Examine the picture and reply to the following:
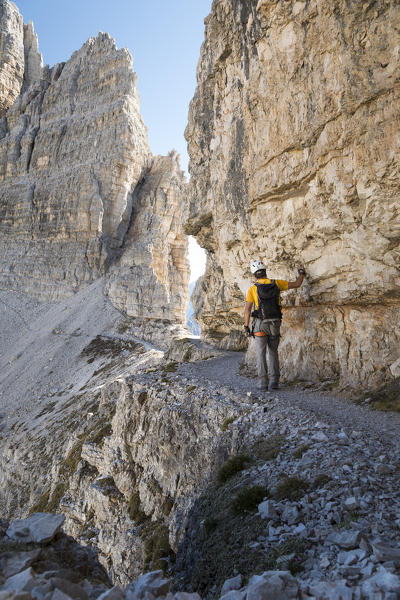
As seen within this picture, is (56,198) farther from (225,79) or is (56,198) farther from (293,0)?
(293,0)

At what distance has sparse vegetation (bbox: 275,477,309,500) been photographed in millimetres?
4562

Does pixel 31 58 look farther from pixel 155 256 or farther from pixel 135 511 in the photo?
pixel 135 511

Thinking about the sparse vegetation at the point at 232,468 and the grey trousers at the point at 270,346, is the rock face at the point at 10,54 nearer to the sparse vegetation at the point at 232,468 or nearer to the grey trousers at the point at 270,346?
the grey trousers at the point at 270,346

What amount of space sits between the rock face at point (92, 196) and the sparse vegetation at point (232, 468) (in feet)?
157

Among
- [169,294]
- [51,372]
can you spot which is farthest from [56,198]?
[51,372]

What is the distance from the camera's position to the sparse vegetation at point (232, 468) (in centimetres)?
602

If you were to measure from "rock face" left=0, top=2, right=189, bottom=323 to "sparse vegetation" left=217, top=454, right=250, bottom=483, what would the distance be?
4788 cm

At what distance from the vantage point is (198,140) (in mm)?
18141

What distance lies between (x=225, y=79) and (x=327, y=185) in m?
9.04

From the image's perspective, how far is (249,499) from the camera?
493 cm

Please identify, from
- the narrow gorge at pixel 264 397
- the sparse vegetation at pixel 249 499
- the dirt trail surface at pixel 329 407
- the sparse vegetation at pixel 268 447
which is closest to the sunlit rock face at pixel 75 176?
the narrow gorge at pixel 264 397

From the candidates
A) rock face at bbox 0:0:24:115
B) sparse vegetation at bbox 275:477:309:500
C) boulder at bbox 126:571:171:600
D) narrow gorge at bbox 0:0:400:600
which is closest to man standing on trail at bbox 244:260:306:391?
narrow gorge at bbox 0:0:400:600

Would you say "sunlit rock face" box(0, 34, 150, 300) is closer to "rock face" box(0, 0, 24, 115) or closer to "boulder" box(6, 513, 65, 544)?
"rock face" box(0, 0, 24, 115)

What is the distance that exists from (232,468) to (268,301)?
4.88 metres
